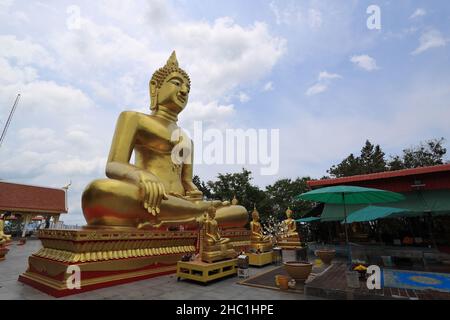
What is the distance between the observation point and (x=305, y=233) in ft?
68.5

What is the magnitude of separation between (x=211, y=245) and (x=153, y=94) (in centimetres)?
607

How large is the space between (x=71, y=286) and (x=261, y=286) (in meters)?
3.44

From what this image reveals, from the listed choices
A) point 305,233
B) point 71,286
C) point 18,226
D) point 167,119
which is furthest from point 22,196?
point 305,233

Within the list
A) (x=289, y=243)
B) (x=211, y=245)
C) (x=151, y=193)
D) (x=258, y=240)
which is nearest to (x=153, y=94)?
(x=151, y=193)

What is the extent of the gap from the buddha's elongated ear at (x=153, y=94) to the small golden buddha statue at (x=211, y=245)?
4.94 metres

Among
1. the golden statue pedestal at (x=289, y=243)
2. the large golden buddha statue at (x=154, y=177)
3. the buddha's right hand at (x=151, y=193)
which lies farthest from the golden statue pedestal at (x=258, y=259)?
the golden statue pedestal at (x=289, y=243)

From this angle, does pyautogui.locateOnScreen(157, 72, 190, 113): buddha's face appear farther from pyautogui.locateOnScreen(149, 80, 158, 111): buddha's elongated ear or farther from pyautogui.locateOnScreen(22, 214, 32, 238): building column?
pyautogui.locateOnScreen(22, 214, 32, 238): building column

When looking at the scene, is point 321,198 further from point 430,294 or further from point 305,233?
point 305,233

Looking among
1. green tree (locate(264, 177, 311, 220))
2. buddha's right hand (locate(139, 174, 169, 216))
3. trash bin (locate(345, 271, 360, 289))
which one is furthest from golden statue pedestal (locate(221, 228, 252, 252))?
green tree (locate(264, 177, 311, 220))

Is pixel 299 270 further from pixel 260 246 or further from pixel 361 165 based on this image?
pixel 361 165

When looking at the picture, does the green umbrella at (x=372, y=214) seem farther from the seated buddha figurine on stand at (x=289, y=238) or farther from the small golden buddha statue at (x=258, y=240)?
the seated buddha figurine on stand at (x=289, y=238)

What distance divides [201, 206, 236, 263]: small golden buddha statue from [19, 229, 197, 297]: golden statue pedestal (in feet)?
4.12

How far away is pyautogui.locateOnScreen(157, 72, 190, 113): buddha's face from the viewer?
9.30 meters

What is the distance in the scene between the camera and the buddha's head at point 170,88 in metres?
9.34
